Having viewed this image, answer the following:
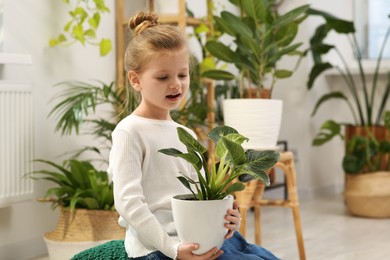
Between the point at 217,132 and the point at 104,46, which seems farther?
the point at 104,46

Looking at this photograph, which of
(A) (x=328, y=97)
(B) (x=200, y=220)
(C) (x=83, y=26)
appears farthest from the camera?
(A) (x=328, y=97)

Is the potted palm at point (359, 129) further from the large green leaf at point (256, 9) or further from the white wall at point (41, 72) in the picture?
the white wall at point (41, 72)

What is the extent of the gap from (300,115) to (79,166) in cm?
246

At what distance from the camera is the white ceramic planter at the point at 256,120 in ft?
9.49

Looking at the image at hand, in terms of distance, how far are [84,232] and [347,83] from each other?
110 inches

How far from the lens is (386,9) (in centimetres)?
519

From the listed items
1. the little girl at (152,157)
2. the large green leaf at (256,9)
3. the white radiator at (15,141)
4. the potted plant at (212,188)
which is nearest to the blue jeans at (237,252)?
the little girl at (152,157)

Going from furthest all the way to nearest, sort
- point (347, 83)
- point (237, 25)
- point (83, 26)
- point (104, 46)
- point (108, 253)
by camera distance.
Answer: point (347, 83)
point (83, 26)
point (104, 46)
point (237, 25)
point (108, 253)

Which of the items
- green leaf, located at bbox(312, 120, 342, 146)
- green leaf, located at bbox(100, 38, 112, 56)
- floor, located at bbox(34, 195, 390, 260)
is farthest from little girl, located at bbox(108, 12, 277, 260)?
green leaf, located at bbox(312, 120, 342, 146)

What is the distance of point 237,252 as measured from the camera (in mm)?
1711

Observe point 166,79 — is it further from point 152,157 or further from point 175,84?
point 152,157

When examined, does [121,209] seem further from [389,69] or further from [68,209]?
[389,69]

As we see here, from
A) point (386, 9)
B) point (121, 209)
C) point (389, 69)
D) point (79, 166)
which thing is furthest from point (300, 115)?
point (121, 209)

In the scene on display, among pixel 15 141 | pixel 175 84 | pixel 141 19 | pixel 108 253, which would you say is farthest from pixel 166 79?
pixel 15 141
